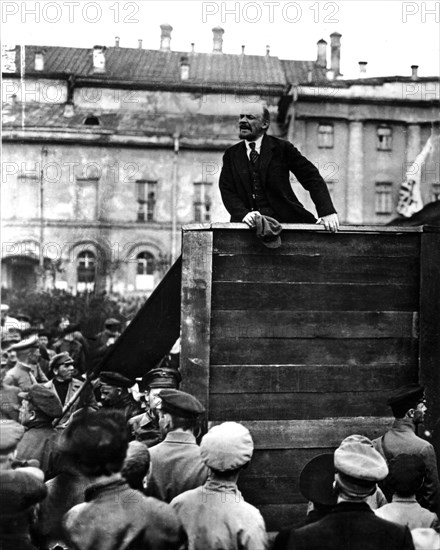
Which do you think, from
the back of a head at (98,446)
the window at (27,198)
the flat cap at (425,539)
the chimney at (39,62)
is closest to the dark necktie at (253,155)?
the back of a head at (98,446)

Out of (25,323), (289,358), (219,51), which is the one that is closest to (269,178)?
(289,358)

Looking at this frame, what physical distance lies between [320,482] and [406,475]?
0.40 meters

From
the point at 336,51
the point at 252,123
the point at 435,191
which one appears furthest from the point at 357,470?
the point at 336,51

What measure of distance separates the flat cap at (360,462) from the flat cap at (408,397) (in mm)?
1175

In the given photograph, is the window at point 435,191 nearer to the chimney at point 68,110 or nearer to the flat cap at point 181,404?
the chimney at point 68,110

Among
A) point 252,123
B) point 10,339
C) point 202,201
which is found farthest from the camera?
point 202,201

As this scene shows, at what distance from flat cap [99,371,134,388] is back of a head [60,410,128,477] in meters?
2.22

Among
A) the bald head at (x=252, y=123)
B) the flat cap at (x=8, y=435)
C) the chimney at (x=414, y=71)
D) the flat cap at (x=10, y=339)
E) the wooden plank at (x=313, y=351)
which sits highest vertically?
the chimney at (x=414, y=71)

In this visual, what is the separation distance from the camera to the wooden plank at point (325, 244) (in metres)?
4.31

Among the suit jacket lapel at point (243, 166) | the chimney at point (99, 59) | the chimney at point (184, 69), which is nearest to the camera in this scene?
the suit jacket lapel at point (243, 166)

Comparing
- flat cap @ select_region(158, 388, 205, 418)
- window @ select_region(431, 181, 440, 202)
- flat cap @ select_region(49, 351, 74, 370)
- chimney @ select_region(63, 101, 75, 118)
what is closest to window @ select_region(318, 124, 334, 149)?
window @ select_region(431, 181, 440, 202)

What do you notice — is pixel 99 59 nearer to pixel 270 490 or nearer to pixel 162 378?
pixel 162 378

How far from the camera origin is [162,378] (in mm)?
5430

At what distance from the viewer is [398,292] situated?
14.7ft
